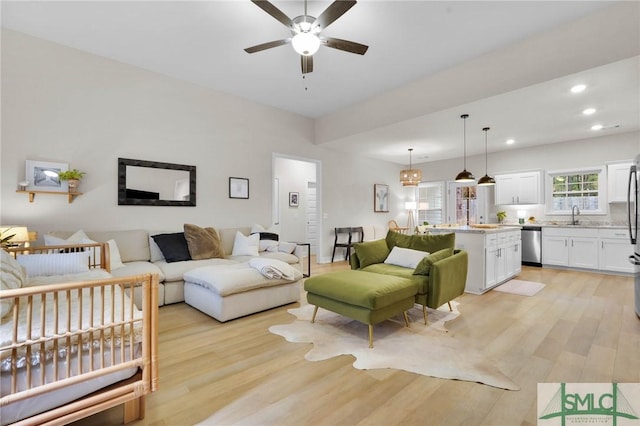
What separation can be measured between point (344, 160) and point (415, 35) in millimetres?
3913

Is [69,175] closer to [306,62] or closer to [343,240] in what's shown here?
[306,62]

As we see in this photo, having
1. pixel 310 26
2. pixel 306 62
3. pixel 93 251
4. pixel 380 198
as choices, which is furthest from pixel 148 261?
pixel 380 198

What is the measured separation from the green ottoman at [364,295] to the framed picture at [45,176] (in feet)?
10.6

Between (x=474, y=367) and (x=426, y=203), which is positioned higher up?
(x=426, y=203)

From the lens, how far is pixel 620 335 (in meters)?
2.67

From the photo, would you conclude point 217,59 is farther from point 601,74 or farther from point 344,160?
point 601,74

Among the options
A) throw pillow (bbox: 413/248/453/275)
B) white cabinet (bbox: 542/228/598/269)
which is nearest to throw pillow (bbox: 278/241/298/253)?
throw pillow (bbox: 413/248/453/275)

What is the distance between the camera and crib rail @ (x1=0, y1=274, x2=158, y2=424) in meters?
1.23

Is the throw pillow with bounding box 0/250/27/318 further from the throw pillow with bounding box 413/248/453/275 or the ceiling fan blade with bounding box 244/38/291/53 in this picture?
the throw pillow with bounding box 413/248/453/275

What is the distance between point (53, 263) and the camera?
260 cm

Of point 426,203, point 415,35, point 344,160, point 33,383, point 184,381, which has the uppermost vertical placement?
point 415,35

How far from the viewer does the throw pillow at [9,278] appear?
145cm

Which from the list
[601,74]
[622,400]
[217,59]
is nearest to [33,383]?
[622,400]

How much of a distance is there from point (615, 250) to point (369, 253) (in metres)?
4.91
